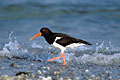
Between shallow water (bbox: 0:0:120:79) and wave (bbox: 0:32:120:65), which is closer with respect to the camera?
shallow water (bbox: 0:0:120:79)

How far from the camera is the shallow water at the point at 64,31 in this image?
306 inches

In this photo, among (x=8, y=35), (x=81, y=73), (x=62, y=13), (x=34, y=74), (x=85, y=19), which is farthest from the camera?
(x=62, y=13)

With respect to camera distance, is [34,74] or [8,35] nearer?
[34,74]

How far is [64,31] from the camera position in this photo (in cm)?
1426

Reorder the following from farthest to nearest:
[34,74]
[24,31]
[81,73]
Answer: [24,31] < [81,73] < [34,74]

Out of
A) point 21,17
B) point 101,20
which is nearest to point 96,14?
point 101,20

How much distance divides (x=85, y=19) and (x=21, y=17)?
438 centimetres

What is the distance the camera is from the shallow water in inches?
306

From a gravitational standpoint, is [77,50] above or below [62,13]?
below

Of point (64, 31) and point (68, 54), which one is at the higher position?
point (64, 31)

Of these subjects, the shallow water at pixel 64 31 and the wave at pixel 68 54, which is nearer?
the shallow water at pixel 64 31

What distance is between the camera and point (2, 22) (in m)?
16.1

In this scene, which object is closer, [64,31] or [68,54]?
[68,54]

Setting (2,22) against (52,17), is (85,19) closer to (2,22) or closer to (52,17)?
(52,17)
